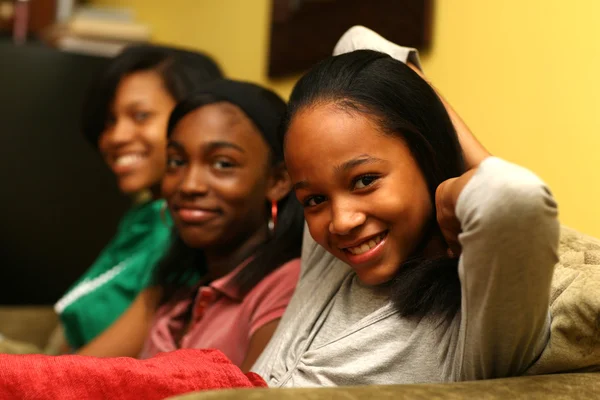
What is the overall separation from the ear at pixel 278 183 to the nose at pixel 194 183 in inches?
4.5

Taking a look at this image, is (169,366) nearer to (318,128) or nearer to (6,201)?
(318,128)

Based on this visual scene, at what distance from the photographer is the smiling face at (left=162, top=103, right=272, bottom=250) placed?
1.34 metres

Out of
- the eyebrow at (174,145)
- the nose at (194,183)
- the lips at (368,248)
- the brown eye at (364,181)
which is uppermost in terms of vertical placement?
the brown eye at (364,181)

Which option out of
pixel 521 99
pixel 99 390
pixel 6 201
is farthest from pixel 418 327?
pixel 6 201

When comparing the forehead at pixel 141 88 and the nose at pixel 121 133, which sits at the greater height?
the forehead at pixel 141 88

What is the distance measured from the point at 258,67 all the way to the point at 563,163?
3.80ft

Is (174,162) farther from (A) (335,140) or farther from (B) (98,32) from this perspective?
(B) (98,32)

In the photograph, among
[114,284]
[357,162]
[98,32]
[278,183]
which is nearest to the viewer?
[357,162]

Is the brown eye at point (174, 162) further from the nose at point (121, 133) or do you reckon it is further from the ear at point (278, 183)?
the nose at point (121, 133)

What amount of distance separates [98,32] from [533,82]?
1.76 metres

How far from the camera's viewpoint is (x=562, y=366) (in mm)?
819

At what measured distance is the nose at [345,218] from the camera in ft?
2.92

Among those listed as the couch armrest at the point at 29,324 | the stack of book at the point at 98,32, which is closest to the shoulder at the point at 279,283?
the couch armrest at the point at 29,324

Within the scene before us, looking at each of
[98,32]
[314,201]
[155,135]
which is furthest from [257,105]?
[98,32]
